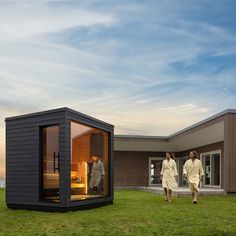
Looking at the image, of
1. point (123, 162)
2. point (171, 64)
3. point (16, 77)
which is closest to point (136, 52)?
point (171, 64)

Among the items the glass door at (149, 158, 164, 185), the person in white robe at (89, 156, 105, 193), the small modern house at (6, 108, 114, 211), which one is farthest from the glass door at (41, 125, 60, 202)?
the glass door at (149, 158, 164, 185)

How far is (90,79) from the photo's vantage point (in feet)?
42.4

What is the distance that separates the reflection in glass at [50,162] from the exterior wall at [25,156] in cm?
16

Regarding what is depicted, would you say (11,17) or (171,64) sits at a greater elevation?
(11,17)

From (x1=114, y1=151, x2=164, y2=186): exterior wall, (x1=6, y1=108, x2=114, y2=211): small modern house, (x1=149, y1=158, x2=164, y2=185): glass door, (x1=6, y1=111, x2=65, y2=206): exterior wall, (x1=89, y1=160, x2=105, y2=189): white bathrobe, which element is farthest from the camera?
(x1=149, y1=158, x2=164, y2=185): glass door

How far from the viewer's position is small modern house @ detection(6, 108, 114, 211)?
11703mm

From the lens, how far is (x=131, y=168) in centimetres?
2767

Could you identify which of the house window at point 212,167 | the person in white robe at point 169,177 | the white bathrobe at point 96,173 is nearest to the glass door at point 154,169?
the house window at point 212,167

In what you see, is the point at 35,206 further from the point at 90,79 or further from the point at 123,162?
the point at 123,162

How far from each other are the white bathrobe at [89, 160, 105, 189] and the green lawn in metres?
1.62

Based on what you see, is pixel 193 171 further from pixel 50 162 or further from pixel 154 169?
pixel 154 169

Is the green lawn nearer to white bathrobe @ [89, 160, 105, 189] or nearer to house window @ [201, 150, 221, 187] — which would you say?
white bathrobe @ [89, 160, 105, 189]

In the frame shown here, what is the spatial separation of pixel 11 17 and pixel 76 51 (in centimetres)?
203

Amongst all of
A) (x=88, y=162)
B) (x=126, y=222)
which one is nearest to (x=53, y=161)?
(x=88, y=162)
